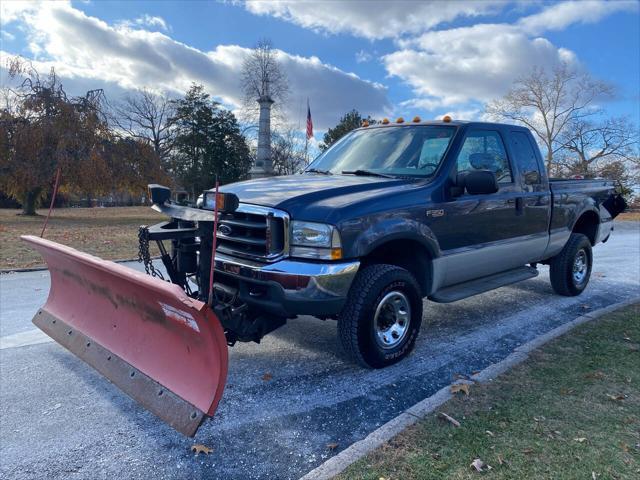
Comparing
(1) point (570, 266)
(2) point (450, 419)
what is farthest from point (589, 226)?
(2) point (450, 419)

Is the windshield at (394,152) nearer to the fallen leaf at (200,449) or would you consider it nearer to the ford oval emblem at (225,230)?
the ford oval emblem at (225,230)

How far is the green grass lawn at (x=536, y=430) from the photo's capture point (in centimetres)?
259

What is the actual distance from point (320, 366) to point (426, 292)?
1.18 m

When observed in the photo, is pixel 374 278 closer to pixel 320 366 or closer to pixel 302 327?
pixel 320 366

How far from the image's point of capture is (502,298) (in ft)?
21.1

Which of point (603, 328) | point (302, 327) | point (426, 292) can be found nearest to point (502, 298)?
point (603, 328)

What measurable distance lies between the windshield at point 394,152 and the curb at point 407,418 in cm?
180

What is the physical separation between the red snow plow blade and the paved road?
0.21 m

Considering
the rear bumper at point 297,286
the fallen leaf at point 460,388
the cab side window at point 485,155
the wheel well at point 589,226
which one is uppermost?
the cab side window at point 485,155

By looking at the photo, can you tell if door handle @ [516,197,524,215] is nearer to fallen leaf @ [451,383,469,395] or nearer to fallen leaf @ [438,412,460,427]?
fallen leaf @ [451,383,469,395]

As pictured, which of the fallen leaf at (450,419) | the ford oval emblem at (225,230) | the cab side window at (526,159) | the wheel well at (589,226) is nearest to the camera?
the fallen leaf at (450,419)

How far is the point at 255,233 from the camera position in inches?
145

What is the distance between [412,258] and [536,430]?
5.84ft

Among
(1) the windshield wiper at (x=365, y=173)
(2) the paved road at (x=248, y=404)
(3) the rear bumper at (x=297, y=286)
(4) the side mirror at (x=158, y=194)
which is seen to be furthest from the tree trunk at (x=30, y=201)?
(3) the rear bumper at (x=297, y=286)
